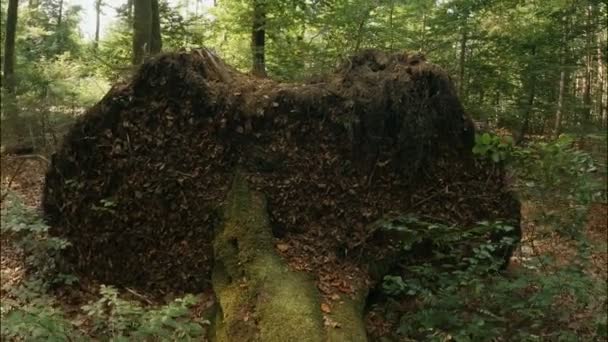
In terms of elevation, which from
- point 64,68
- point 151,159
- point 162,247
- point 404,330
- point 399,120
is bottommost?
point 404,330

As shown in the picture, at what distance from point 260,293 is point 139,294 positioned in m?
1.98

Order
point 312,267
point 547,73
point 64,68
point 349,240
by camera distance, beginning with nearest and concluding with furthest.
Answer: point 312,267, point 349,240, point 547,73, point 64,68

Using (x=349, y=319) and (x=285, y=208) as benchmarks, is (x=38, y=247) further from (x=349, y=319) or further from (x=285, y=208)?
(x=349, y=319)

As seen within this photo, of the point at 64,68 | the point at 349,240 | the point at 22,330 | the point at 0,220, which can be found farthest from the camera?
the point at 64,68

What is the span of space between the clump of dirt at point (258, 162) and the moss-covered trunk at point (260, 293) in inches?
10.7

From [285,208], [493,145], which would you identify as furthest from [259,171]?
[493,145]

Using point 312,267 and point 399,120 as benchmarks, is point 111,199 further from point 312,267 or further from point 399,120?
point 399,120

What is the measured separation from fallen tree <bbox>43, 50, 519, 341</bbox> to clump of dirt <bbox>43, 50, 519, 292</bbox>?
0.01 m

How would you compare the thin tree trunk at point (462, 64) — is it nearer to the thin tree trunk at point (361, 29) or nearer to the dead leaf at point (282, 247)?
the thin tree trunk at point (361, 29)

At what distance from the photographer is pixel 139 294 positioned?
6.05m

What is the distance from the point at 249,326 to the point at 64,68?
11002 millimetres

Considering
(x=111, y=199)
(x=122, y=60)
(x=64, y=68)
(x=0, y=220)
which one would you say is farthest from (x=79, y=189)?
(x=64, y=68)

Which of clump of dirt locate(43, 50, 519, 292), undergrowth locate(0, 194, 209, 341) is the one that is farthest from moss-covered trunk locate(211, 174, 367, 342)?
undergrowth locate(0, 194, 209, 341)

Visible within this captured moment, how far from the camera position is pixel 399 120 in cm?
603
